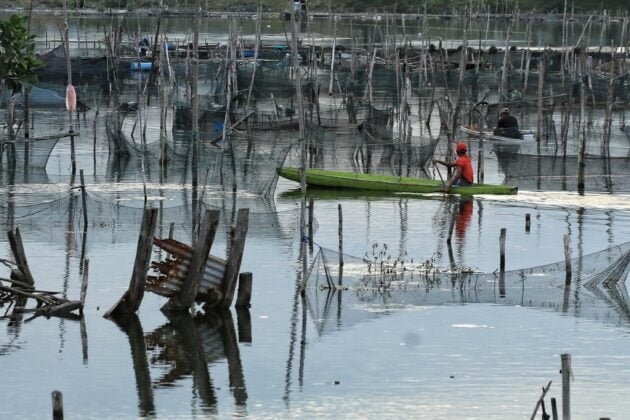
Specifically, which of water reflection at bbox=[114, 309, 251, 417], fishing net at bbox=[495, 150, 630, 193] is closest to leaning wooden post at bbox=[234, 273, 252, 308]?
water reflection at bbox=[114, 309, 251, 417]

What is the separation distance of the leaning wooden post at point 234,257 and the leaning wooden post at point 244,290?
0.23m

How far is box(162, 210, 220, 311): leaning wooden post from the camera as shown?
620 inches

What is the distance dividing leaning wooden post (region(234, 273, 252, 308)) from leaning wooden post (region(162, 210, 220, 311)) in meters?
0.67

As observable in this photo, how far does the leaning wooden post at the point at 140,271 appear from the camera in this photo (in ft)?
51.4

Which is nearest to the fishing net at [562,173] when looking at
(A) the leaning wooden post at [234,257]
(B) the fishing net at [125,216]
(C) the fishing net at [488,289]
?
(B) the fishing net at [125,216]

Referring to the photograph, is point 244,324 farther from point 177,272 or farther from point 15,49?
point 15,49

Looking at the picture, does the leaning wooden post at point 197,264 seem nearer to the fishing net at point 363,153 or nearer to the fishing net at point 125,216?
the fishing net at point 125,216

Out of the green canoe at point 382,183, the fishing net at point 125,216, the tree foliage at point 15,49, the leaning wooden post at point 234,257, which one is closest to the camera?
the leaning wooden post at point 234,257

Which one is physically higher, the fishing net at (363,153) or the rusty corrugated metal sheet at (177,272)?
the rusty corrugated metal sheet at (177,272)

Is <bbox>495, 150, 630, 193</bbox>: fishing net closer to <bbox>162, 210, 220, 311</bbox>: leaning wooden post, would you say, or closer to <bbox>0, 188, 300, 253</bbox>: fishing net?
<bbox>0, 188, 300, 253</bbox>: fishing net

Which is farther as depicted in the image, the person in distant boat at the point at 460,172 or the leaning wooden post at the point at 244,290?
the person in distant boat at the point at 460,172

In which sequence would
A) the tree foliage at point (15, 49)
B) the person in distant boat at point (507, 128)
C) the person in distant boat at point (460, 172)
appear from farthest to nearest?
1. the person in distant boat at point (507, 128)
2. the person in distant boat at point (460, 172)
3. the tree foliage at point (15, 49)

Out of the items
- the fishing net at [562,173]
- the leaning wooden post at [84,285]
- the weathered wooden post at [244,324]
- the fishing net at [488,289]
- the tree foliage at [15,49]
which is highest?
the tree foliage at [15,49]

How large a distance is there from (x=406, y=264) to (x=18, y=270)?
213 inches
